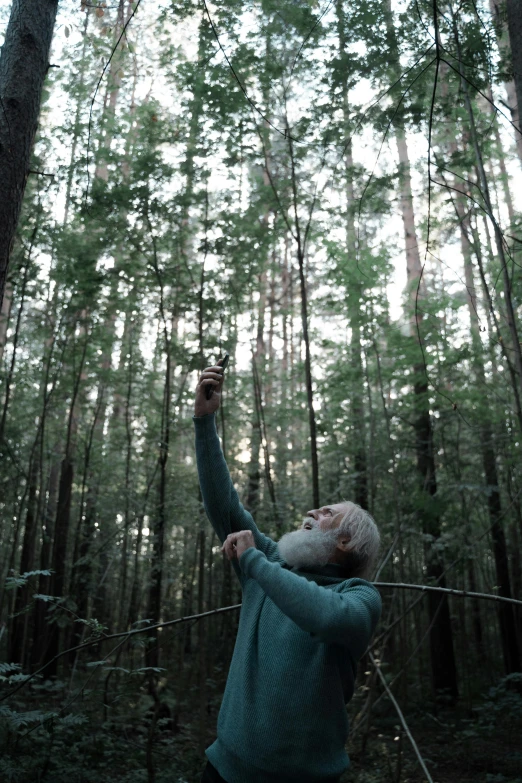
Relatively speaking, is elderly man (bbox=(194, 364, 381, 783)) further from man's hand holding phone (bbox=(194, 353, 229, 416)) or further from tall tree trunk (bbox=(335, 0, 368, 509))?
tall tree trunk (bbox=(335, 0, 368, 509))

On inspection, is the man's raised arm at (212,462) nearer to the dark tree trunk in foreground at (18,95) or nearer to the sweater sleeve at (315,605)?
the sweater sleeve at (315,605)

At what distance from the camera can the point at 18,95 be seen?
104 inches

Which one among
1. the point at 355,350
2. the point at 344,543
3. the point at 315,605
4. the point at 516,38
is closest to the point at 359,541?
the point at 344,543

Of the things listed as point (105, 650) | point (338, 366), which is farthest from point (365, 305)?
point (105, 650)

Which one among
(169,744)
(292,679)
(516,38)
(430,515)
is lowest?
(169,744)

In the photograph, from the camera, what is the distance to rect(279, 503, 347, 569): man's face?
180cm

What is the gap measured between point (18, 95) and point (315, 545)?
2307mm

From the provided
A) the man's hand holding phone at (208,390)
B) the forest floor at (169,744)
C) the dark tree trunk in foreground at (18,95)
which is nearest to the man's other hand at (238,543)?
the man's hand holding phone at (208,390)

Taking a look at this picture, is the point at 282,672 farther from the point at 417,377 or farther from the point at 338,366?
the point at 338,366

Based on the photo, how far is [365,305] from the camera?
334 inches

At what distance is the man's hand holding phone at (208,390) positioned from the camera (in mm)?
1973

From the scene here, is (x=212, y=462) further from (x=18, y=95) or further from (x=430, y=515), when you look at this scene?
(x=430, y=515)

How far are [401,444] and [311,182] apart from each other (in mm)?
3945

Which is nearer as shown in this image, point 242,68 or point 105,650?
point 242,68
